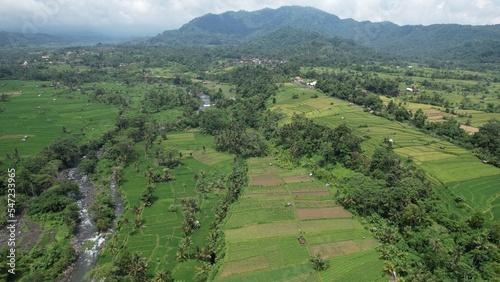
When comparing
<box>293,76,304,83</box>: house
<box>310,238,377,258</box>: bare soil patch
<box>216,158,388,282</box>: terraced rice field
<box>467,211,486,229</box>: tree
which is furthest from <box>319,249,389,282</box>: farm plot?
<box>293,76,304,83</box>: house

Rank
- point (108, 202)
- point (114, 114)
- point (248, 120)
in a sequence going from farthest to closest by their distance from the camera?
point (114, 114)
point (248, 120)
point (108, 202)

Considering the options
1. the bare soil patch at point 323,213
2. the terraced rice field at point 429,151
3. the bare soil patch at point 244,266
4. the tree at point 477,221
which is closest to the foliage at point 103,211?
the bare soil patch at point 244,266

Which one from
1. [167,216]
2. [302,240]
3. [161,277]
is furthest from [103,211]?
[302,240]

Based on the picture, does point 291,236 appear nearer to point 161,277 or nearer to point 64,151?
point 161,277

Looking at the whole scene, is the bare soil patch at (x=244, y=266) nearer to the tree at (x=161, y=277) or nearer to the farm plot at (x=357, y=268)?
the tree at (x=161, y=277)

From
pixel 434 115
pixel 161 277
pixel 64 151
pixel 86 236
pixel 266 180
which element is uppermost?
pixel 434 115

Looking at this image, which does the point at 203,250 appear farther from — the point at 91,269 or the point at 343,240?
the point at 343,240

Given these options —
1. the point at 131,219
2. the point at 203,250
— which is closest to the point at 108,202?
the point at 131,219
